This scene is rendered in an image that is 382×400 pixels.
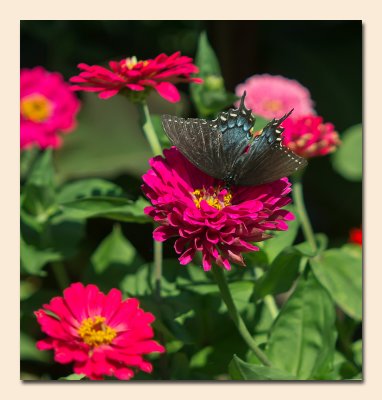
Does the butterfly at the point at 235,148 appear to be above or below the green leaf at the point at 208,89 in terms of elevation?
below

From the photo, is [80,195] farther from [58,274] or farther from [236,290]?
[236,290]

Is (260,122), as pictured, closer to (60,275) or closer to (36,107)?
(60,275)

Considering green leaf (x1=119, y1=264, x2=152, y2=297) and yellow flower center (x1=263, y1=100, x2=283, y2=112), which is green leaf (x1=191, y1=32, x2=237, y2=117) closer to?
yellow flower center (x1=263, y1=100, x2=283, y2=112)

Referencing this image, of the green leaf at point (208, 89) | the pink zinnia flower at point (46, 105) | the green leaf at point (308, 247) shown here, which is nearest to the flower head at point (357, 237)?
the green leaf at point (308, 247)

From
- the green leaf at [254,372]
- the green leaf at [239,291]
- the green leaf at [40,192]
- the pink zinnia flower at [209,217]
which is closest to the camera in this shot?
the pink zinnia flower at [209,217]

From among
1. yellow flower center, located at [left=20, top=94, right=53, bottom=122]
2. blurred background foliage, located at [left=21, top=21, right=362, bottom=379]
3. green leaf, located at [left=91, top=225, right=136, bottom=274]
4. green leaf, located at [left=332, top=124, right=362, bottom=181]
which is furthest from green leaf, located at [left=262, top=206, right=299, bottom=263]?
yellow flower center, located at [left=20, top=94, right=53, bottom=122]

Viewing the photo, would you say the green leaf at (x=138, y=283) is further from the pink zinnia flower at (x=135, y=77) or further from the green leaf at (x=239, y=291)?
the pink zinnia flower at (x=135, y=77)

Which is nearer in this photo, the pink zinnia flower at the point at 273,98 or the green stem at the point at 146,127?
the green stem at the point at 146,127
